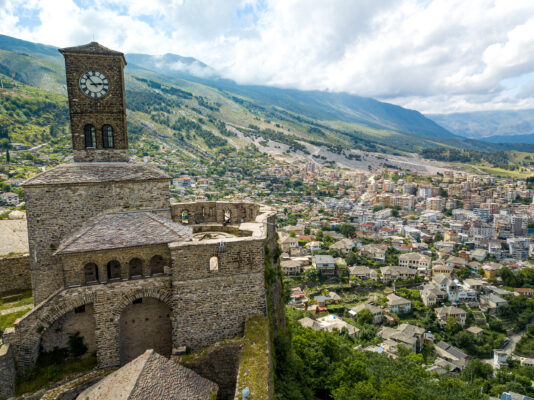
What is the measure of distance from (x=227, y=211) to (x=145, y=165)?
5.25 meters

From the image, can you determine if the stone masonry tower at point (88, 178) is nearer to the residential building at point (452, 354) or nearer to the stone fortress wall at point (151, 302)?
the stone fortress wall at point (151, 302)

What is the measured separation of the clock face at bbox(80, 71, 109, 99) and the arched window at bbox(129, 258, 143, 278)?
770cm

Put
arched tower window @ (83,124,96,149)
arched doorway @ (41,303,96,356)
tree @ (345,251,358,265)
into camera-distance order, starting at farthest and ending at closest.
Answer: tree @ (345,251,358,265)
arched tower window @ (83,124,96,149)
arched doorway @ (41,303,96,356)

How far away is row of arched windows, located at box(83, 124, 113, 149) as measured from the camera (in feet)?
50.0

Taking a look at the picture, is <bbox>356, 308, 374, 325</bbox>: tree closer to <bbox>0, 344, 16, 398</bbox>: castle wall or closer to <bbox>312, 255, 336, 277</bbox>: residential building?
<bbox>312, 255, 336, 277</bbox>: residential building

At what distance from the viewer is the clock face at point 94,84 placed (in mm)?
→ 14812

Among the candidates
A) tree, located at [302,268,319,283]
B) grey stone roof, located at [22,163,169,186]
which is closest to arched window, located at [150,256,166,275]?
grey stone roof, located at [22,163,169,186]

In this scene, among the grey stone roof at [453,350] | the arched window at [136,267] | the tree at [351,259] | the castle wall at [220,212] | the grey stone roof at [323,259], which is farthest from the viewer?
the tree at [351,259]

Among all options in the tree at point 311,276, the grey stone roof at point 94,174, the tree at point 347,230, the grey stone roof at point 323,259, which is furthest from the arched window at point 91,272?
the tree at point 347,230

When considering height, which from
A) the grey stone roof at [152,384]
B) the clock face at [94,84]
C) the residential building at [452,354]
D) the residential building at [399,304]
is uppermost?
the clock face at [94,84]

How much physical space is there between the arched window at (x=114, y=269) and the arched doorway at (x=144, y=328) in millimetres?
1272

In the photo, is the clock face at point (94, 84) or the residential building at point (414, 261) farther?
the residential building at point (414, 261)

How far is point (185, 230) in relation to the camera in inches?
532

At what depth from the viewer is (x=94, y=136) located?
15.3 m
